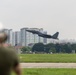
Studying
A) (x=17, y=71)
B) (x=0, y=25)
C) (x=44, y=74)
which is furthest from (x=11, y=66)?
(x=44, y=74)

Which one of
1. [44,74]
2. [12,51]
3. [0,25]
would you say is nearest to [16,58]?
[12,51]

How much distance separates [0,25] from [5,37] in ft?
0.59

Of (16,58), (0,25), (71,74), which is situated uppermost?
(0,25)

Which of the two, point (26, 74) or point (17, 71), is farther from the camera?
point (26, 74)

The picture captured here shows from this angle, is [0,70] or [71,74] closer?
[0,70]

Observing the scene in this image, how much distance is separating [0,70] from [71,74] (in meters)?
17.3

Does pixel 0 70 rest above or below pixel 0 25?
below

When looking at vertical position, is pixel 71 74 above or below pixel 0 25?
below

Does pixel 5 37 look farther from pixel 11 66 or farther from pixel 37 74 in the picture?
pixel 37 74

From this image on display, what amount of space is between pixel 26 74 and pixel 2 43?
1728 centimetres

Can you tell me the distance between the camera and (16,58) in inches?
190

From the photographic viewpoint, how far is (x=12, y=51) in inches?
189

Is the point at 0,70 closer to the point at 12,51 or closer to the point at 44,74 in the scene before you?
the point at 12,51

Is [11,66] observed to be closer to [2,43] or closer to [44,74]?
[2,43]
